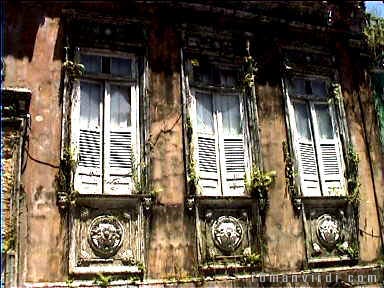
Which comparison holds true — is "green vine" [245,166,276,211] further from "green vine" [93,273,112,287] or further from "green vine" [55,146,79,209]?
"green vine" [55,146,79,209]

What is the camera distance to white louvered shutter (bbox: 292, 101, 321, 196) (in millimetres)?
8289

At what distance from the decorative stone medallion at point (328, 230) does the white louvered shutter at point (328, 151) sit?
471 millimetres

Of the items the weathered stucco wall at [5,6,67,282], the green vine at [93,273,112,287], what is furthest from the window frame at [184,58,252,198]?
the weathered stucco wall at [5,6,67,282]

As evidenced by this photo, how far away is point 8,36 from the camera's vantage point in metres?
6.90

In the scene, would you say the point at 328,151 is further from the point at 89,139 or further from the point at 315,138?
the point at 89,139

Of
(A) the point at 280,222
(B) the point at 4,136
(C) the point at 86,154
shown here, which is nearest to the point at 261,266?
(A) the point at 280,222

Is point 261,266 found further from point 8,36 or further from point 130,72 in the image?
point 8,36

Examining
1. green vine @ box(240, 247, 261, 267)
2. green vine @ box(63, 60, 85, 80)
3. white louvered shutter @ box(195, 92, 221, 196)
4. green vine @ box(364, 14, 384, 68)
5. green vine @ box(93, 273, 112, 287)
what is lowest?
green vine @ box(93, 273, 112, 287)

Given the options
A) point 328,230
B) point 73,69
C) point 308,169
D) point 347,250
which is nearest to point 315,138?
point 308,169

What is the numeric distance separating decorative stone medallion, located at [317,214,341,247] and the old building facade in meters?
A: 0.03

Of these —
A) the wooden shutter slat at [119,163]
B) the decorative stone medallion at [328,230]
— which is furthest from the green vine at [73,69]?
the decorative stone medallion at [328,230]

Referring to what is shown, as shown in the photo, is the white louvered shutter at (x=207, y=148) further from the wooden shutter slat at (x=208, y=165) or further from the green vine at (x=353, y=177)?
the green vine at (x=353, y=177)

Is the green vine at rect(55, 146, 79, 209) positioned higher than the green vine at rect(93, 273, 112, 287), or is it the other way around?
the green vine at rect(55, 146, 79, 209)

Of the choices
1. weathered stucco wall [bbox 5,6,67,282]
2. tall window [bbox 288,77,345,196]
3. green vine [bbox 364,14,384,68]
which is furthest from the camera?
green vine [bbox 364,14,384,68]
